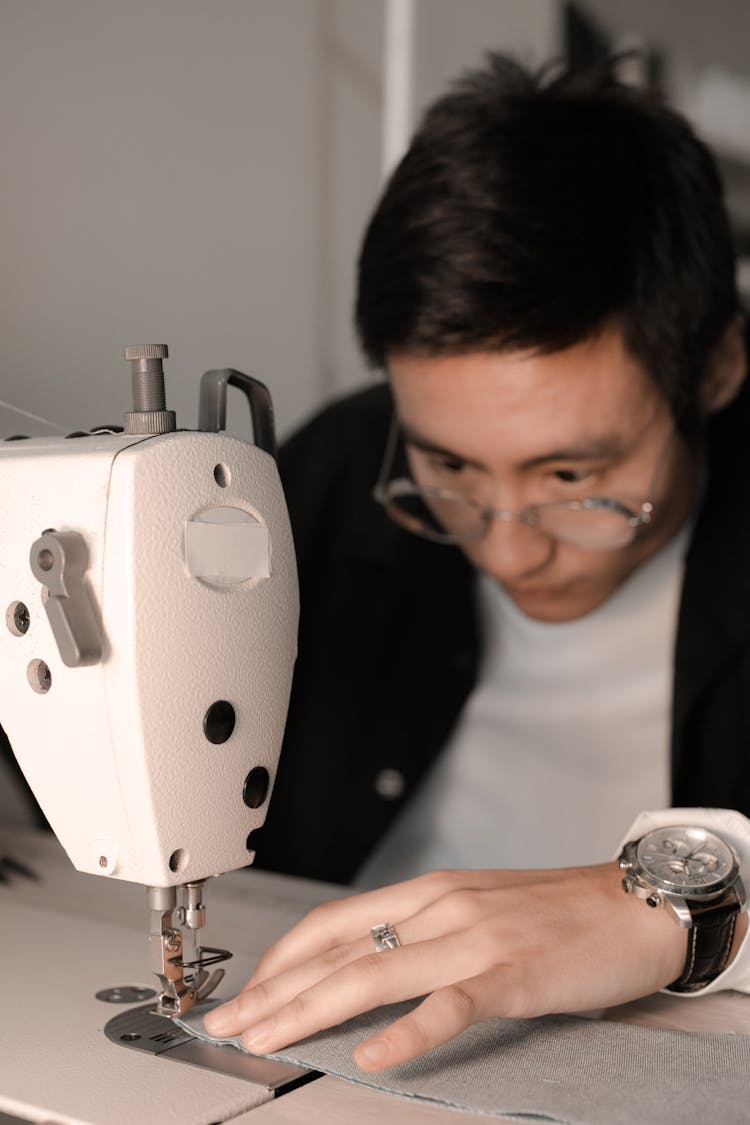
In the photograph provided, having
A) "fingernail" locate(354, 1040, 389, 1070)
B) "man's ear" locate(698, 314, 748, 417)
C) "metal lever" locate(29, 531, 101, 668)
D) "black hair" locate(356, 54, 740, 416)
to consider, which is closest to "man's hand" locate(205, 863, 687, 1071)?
"fingernail" locate(354, 1040, 389, 1070)

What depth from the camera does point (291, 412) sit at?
2.01 metres

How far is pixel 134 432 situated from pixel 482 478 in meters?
0.69

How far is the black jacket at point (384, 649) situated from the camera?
69.2 inches

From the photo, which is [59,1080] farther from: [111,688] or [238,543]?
[238,543]

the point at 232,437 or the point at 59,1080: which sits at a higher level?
the point at 232,437

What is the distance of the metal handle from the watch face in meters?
0.46

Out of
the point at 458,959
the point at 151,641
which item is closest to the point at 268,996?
the point at 458,959

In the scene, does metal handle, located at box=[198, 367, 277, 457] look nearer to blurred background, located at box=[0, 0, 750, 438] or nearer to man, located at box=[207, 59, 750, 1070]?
blurred background, located at box=[0, 0, 750, 438]

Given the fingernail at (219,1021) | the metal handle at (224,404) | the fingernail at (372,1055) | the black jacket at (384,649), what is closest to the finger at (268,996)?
the fingernail at (219,1021)

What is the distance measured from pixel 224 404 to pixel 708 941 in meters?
0.58

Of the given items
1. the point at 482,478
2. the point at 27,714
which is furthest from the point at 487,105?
the point at 27,714

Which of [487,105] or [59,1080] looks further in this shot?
[487,105]

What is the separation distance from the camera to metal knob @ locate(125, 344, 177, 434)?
0.83 metres

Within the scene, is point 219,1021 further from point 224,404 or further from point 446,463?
point 446,463
